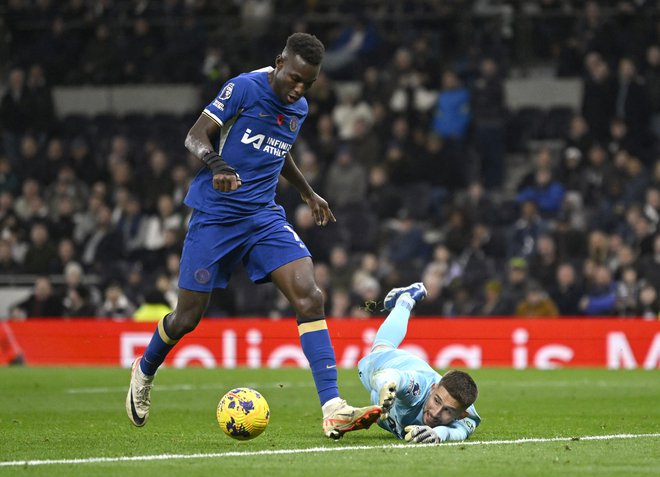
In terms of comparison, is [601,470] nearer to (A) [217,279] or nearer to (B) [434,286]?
(A) [217,279]

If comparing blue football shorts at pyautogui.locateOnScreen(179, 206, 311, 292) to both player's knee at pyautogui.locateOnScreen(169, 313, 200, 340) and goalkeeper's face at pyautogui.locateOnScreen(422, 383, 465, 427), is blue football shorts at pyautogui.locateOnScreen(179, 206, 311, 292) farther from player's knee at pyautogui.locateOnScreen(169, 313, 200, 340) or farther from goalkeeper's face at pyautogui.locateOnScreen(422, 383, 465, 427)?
goalkeeper's face at pyautogui.locateOnScreen(422, 383, 465, 427)

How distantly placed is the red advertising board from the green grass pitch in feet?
5.19

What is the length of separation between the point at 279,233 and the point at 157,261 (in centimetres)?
1299

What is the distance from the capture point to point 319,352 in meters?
8.38

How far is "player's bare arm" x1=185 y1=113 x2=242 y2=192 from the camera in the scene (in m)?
7.92

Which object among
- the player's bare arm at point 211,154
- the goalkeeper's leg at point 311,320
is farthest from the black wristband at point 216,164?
the goalkeeper's leg at point 311,320

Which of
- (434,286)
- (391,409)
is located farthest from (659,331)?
(391,409)

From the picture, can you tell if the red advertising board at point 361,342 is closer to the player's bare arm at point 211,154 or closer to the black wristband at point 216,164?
the player's bare arm at point 211,154

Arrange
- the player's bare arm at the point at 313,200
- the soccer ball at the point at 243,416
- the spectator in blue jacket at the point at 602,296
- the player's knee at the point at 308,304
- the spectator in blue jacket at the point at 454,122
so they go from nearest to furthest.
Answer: the soccer ball at the point at 243,416 < the player's knee at the point at 308,304 < the player's bare arm at the point at 313,200 < the spectator in blue jacket at the point at 602,296 < the spectator in blue jacket at the point at 454,122

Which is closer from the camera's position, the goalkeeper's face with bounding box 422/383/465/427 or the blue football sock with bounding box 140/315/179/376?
the goalkeeper's face with bounding box 422/383/465/427

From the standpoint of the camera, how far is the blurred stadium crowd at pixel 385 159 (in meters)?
19.4

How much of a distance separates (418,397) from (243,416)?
1085 mm

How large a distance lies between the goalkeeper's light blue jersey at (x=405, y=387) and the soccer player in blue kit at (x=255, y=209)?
425 mm

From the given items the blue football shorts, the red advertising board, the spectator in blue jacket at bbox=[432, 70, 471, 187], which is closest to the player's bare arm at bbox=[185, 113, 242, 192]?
the blue football shorts
